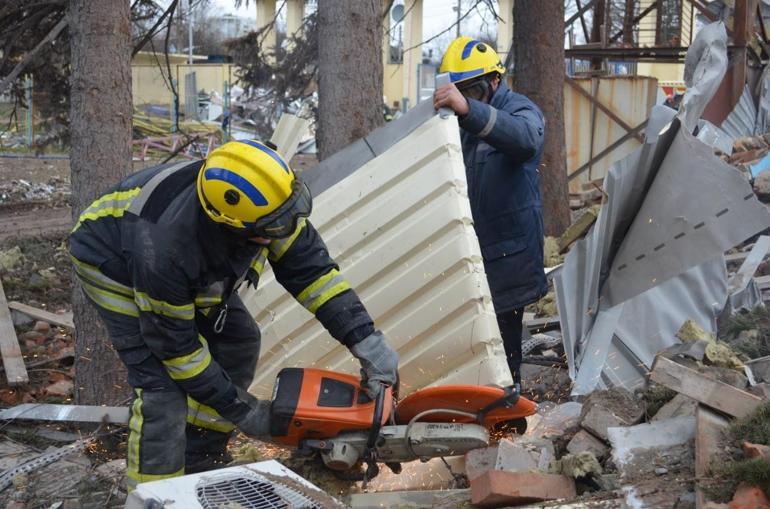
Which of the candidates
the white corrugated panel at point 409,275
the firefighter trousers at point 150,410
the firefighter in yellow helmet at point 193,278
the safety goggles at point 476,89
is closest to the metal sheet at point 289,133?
the white corrugated panel at point 409,275

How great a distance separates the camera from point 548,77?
9.16 metres

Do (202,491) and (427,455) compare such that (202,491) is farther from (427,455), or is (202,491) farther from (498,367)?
(498,367)

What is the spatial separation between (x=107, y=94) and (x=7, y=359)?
230 cm

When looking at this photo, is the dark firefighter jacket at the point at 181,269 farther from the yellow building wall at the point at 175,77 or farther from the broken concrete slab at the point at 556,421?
the yellow building wall at the point at 175,77

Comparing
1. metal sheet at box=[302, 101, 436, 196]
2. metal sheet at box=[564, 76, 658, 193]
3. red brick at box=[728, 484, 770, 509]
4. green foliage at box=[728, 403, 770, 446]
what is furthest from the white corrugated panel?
metal sheet at box=[564, 76, 658, 193]

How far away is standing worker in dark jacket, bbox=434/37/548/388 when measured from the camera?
15.2 feet

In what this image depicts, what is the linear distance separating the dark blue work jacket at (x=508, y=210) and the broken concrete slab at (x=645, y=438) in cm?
132

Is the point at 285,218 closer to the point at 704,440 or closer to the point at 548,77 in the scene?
the point at 704,440

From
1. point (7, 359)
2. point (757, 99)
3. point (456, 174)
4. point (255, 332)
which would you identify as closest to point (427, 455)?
point (255, 332)

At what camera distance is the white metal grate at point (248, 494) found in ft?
9.41

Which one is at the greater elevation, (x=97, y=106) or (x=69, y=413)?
(x=97, y=106)

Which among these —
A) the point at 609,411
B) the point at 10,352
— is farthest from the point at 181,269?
the point at 10,352

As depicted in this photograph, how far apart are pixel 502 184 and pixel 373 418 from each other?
1.70m

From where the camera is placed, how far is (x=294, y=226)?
10.9ft
